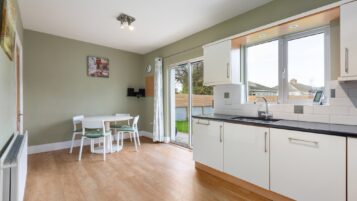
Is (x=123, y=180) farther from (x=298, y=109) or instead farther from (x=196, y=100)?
(x=298, y=109)

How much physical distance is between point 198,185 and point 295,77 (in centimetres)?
192

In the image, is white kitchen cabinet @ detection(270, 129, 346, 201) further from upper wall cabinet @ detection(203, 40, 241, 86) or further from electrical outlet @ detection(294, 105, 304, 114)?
upper wall cabinet @ detection(203, 40, 241, 86)

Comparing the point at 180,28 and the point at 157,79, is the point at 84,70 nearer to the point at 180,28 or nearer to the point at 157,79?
the point at 157,79

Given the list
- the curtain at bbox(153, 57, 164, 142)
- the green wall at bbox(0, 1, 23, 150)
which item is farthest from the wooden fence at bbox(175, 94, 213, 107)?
the green wall at bbox(0, 1, 23, 150)

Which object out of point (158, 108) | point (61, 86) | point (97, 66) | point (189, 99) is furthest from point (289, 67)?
point (61, 86)

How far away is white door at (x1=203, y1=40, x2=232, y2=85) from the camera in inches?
105

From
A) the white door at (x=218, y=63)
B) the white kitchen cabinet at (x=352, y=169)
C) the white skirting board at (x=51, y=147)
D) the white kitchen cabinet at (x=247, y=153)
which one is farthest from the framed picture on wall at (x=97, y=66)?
the white kitchen cabinet at (x=352, y=169)

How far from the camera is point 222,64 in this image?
8.97 feet

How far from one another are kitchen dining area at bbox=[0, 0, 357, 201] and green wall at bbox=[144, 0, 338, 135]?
0.8 inches

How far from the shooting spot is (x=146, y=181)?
2.46 m

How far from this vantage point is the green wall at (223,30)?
7.45 ft

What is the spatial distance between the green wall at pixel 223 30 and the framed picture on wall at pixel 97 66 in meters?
1.16

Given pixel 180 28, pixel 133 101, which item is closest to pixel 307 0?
pixel 180 28

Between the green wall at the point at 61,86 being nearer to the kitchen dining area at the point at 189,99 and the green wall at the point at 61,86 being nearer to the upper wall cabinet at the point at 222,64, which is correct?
the kitchen dining area at the point at 189,99
